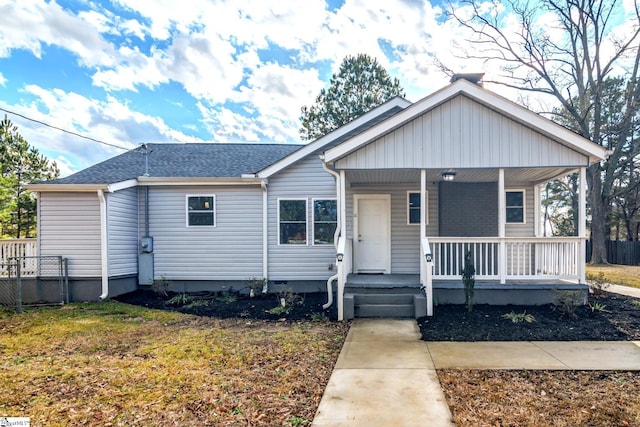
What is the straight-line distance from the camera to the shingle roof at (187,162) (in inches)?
403

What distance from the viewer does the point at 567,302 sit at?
21.9ft

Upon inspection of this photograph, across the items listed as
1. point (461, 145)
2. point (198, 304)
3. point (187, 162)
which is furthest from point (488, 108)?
point (187, 162)

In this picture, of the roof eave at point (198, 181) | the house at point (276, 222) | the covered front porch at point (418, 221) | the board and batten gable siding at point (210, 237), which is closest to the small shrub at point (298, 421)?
the covered front porch at point (418, 221)

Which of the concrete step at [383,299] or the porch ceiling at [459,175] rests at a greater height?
the porch ceiling at [459,175]

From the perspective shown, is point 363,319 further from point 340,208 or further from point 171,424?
point 171,424

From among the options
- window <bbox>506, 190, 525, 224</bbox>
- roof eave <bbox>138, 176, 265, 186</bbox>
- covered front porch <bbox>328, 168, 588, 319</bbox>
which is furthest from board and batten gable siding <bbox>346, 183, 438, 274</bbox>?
roof eave <bbox>138, 176, 265, 186</bbox>

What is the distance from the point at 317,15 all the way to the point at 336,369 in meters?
13.0

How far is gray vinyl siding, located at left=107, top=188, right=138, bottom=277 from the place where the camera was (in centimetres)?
920

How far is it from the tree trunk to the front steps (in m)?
17.8

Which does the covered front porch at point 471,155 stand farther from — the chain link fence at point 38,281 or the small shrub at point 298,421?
the chain link fence at point 38,281

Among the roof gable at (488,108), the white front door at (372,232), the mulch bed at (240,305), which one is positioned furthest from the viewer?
the white front door at (372,232)

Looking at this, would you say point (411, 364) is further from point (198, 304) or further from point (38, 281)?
point (38, 281)

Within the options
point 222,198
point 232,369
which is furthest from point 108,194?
point 232,369

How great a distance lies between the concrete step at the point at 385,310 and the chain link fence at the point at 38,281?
24.1 feet
